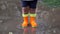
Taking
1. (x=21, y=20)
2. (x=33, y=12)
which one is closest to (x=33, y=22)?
(x=33, y=12)

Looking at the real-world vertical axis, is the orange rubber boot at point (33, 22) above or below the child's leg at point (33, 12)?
below

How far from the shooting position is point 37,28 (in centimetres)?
541

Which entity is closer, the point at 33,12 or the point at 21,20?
the point at 33,12

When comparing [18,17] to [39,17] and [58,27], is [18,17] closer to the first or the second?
[39,17]

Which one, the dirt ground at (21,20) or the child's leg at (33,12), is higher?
the child's leg at (33,12)

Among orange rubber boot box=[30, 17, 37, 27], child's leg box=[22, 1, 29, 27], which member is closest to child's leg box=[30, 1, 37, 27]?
orange rubber boot box=[30, 17, 37, 27]

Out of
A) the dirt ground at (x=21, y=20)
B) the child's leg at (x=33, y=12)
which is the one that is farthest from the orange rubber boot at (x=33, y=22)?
the dirt ground at (x=21, y=20)

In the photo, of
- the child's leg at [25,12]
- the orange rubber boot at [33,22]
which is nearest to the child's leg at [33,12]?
the orange rubber boot at [33,22]

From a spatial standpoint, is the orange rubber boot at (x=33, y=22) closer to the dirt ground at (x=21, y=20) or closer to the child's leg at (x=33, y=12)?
the child's leg at (x=33, y=12)

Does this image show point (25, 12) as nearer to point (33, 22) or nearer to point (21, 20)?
point (33, 22)

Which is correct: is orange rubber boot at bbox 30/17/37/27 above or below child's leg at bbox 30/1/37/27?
below

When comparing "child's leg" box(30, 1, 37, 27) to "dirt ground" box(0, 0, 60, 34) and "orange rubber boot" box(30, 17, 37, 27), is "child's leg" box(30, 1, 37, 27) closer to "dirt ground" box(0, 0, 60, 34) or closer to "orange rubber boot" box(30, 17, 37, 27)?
"orange rubber boot" box(30, 17, 37, 27)

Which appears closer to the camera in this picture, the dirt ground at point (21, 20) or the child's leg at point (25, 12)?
the dirt ground at point (21, 20)

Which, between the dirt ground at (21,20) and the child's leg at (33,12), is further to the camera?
the child's leg at (33,12)
